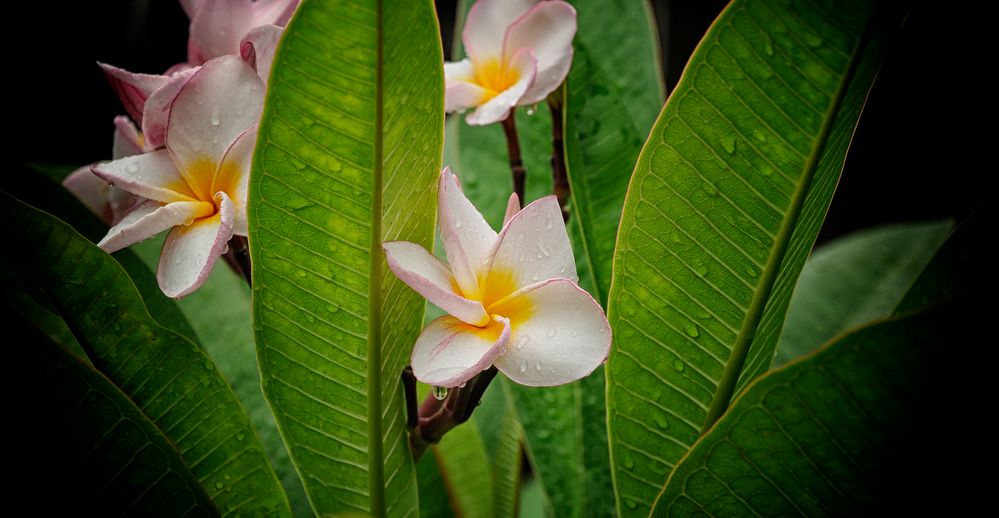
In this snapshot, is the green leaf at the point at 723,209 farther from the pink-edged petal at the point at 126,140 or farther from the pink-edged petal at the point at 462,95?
the pink-edged petal at the point at 126,140

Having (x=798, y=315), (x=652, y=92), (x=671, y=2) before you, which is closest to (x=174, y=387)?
(x=652, y=92)

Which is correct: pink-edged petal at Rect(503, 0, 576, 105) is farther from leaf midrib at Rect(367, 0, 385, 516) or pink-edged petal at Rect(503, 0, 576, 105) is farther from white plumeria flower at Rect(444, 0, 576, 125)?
leaf midrib at Rect(367, 0, 385, 516)

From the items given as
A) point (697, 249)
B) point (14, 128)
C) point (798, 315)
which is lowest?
point (798, 315)

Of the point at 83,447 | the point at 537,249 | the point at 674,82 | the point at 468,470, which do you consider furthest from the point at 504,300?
the point at 674,82

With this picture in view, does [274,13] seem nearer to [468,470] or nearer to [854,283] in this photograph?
[468,470]

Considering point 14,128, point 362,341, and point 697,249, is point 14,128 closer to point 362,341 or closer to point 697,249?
point 362,341

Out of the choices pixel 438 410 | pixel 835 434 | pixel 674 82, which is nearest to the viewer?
pixel 835 434

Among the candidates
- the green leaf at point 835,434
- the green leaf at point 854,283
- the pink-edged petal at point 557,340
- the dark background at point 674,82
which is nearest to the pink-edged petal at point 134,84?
the pink-edged petal at point 557,340
